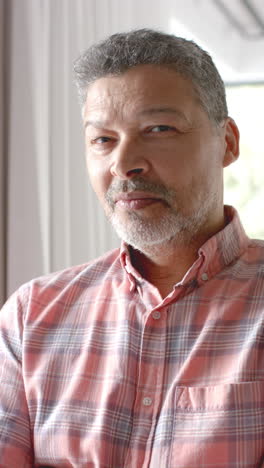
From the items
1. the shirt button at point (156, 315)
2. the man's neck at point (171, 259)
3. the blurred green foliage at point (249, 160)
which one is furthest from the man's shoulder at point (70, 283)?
the blurred green foliage at point (249, 160)

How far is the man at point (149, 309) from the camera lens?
1.34 meters

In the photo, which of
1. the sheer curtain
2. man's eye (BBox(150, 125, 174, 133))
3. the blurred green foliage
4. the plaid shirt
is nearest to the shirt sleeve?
the plaid shirt

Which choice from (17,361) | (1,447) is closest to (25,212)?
(17,361)

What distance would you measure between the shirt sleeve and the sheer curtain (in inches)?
26.4

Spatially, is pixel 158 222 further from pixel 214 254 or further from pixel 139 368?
pixel 139 368

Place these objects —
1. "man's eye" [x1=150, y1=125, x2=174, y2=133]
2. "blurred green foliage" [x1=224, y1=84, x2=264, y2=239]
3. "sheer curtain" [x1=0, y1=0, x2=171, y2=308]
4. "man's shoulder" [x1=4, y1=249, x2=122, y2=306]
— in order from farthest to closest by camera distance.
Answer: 1. "blurred green foliage" [x1=224, y1=84, x2=264, y2=239]
2. "sheer curtain" [x1=0, y1=0, x2=171, y2=308]
3. "man's shoulder" [x1=4, y1=249, x2=122, y2=306]
4. "man's eye" [x1=150, y1=125, x2=174, y2=133]

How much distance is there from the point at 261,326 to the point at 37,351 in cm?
52

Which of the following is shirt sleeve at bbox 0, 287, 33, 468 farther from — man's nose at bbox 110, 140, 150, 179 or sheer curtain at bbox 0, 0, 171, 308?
sheer curtain at bbox 0, 0, 171, 308

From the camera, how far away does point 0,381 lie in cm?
154

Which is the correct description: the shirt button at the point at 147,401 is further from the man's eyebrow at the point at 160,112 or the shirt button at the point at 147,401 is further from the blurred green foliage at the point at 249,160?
the blurred green foliage at the point at 249,160

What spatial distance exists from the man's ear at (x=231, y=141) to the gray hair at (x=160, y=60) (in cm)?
5

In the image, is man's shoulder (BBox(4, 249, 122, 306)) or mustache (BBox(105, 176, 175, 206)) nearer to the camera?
mustache (BBox(105, 176, 175, 206))

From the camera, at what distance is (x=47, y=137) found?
90.8 inches

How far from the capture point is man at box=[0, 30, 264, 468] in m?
1.34
